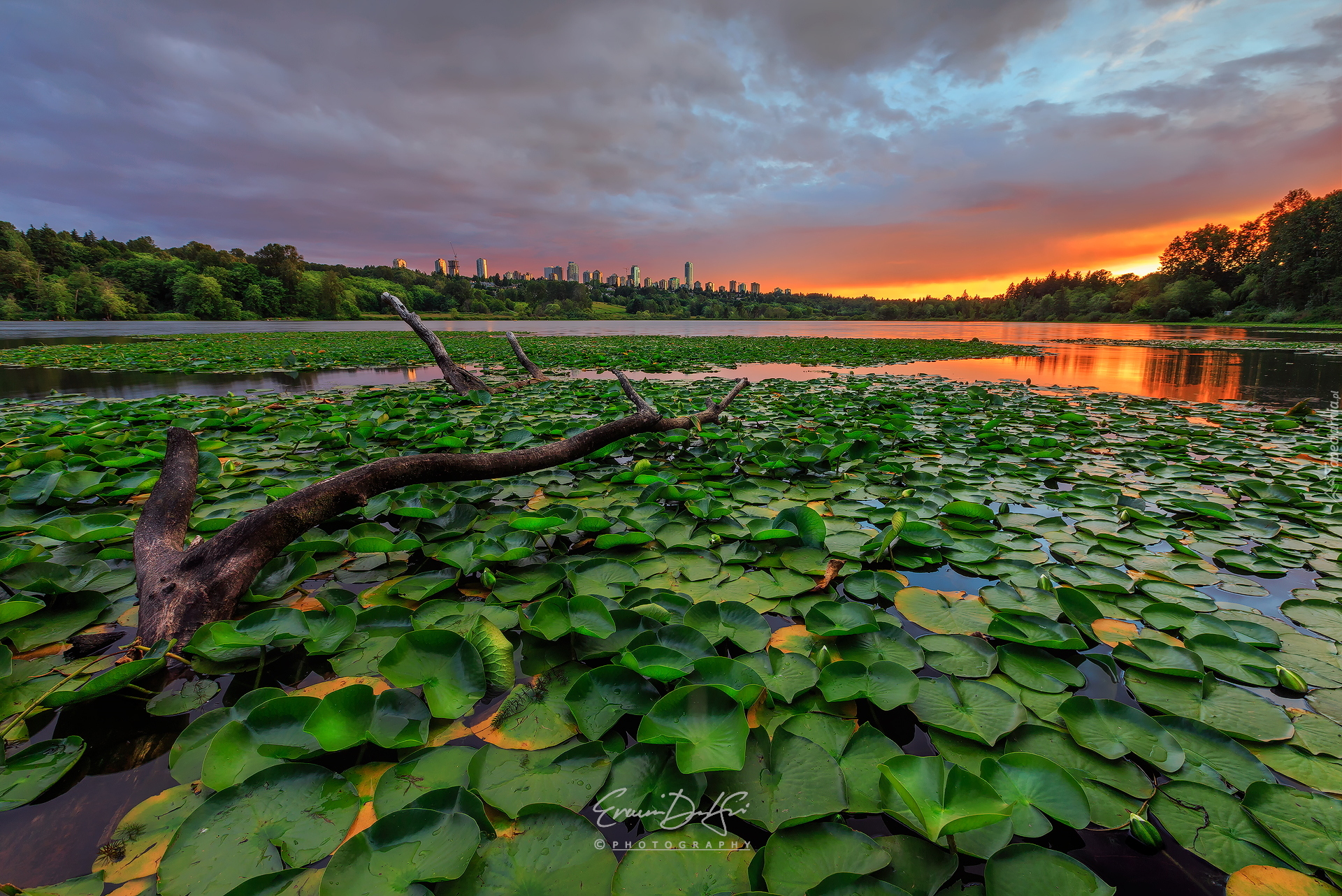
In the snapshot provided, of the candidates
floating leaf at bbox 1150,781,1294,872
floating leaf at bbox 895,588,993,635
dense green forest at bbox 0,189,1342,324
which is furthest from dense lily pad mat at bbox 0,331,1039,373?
dense green forest at bbox 0,189,1342,324

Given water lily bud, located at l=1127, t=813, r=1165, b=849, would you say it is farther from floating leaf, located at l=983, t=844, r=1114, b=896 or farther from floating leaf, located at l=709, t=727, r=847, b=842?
floating leaf, located at l=709, t=727, r=847, b=842

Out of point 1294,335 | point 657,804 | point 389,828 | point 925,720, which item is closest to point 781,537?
point 925,720

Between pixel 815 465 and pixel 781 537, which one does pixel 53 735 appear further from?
pixel 815 465

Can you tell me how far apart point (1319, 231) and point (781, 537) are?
61.7m

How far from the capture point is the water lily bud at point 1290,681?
1228 millimetres

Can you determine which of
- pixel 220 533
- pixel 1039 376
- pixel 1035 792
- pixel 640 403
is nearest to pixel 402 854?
pixel 1035 792

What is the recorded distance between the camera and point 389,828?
80cm

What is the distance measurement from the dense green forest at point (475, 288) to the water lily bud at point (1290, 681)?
52418mm

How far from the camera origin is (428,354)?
41.4 feet

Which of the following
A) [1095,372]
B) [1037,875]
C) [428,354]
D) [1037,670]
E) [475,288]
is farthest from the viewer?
[475,288]

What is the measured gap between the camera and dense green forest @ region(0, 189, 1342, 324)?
35.7 m

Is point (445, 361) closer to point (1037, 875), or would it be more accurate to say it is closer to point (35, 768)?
point (35, 768)

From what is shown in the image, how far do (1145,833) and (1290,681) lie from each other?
81 centimetres

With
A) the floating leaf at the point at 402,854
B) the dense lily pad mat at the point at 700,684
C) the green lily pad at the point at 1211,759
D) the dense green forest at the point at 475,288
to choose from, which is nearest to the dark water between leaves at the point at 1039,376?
the dense lily pad mat at the point at 700,684
